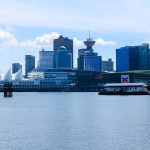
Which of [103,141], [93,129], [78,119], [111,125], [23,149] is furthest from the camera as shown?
[78,119]

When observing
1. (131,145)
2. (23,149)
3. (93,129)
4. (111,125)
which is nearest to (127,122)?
(111,125)

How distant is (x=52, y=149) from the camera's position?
5931 cm

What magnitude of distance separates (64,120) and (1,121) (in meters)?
10.6

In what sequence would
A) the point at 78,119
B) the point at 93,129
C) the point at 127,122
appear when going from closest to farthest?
1. the point at 93,129
2. the point at 127,122
3. the point at 78,119

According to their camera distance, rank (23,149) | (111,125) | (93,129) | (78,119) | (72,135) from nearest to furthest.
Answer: (23,149) < (72,135) < (93,129) < (111,125) < (78,119)

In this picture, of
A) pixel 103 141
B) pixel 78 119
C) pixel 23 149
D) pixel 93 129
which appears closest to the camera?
pixel 23 149

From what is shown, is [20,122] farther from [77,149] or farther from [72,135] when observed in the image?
[77,149]

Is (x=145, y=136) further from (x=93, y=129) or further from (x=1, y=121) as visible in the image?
(x=1, y=121)

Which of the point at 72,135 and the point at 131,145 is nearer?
the point at 131,145

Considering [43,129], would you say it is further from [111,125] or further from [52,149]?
[52,149]

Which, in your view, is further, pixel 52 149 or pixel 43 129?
pixel 43 129

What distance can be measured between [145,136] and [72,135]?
30.3ft

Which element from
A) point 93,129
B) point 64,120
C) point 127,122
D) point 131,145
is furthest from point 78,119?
point 131,145

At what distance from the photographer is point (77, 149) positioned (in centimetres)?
5959
